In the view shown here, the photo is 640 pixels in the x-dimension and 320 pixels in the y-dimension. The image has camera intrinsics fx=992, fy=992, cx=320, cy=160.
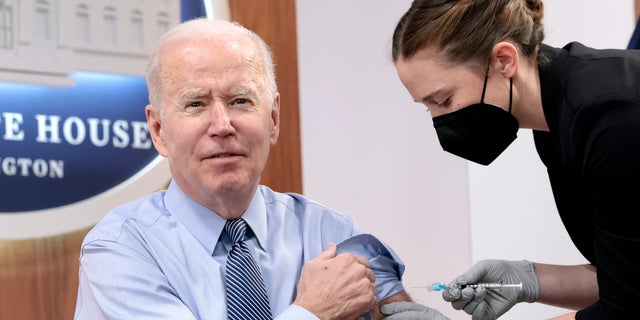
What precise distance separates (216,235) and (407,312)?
40 centimetres

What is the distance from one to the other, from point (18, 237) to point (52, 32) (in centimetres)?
60

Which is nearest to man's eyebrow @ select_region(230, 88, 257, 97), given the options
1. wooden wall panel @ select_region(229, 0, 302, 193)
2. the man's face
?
the man's face

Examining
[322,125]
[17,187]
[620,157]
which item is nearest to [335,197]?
[322,125]

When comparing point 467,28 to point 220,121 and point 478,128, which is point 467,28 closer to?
point 478,128

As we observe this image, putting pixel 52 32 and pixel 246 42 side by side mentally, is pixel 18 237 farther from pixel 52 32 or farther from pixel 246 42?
→ pixel 246 42

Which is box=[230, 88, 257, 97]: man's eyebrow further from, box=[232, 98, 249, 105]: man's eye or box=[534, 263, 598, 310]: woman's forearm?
box=[534, 263, 598, 310]: woman's forearm

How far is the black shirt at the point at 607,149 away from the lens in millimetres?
1771

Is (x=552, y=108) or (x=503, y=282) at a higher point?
(x=552, y=108)

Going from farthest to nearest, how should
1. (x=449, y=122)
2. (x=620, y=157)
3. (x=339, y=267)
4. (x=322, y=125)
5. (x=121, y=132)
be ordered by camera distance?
(x=322, y=125), (x=121, y=132), (x=449, y=122), (x=339, y=267), (x=620, y=157)

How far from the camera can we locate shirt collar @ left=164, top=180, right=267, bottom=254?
1958mm

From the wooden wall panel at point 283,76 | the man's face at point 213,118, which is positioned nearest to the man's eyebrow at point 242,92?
the man's face at point 213,118

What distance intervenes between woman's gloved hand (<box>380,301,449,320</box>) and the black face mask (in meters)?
0.39

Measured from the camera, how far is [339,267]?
1.88m

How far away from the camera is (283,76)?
10.7 ft
